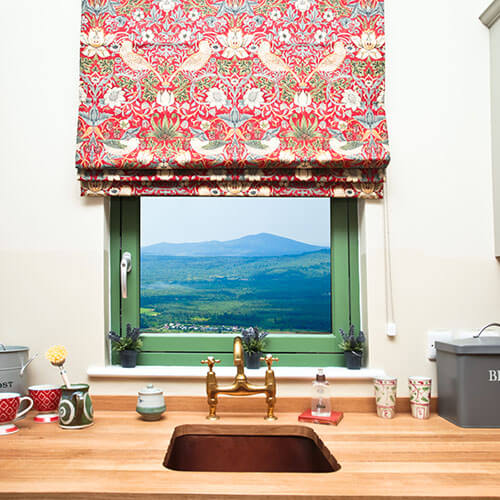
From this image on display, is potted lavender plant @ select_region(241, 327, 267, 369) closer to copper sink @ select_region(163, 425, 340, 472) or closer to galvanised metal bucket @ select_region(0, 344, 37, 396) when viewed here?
copper sink @ select_region(163, 425, 340, 472)

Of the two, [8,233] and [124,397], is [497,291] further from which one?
[8,233]

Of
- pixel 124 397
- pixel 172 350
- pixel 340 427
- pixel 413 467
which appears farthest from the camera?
pixel 172 350

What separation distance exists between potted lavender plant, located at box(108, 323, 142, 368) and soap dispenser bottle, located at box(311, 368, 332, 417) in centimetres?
66

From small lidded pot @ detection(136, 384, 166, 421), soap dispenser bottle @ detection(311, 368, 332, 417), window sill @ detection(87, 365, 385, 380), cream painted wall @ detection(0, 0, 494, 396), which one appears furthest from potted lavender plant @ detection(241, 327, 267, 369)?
small lidded pot @ detection(136, 384, 166, 421)

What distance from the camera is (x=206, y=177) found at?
1.93m

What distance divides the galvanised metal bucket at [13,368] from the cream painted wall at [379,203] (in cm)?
11

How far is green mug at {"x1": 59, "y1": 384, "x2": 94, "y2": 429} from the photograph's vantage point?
1647 mm

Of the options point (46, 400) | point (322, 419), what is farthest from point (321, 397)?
point (46, 400)

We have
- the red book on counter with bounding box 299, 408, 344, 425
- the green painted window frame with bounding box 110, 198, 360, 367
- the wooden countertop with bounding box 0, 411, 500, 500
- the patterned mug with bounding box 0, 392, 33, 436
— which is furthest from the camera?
the green painted window frame with bounding box 110, 198, 360, 367

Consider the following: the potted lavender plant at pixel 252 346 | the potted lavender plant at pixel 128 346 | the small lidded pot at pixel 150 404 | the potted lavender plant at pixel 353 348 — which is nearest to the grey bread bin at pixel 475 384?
the potted lavender plant at pixel 353 348

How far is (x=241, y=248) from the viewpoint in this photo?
2.15m

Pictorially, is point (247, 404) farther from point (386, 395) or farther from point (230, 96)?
point (230, 96)

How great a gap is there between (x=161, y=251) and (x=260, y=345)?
0.54 m

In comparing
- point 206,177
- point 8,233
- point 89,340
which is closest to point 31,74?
point 8,233
